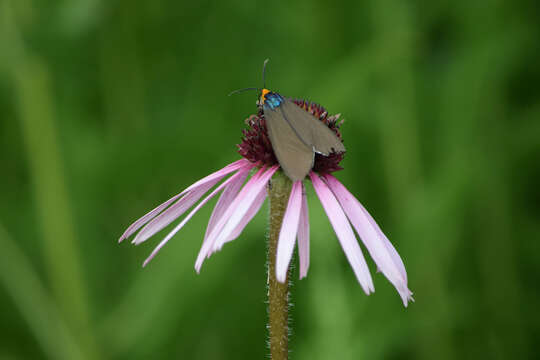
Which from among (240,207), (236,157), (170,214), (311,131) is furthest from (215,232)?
(236,157)

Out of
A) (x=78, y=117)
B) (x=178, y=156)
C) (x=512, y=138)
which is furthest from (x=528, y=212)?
(x=78, y=117)

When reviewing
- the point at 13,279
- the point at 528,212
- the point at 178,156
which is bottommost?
the point at 13,279

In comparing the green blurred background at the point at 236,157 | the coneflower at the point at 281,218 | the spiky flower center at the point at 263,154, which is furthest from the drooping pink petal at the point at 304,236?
the green blurred background at the point at 236,157

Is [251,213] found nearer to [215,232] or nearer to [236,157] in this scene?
[215,232]

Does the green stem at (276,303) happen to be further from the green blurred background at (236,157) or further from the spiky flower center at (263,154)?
the green blurred background at (236,157)

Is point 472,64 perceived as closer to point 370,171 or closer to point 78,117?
point 370,171
